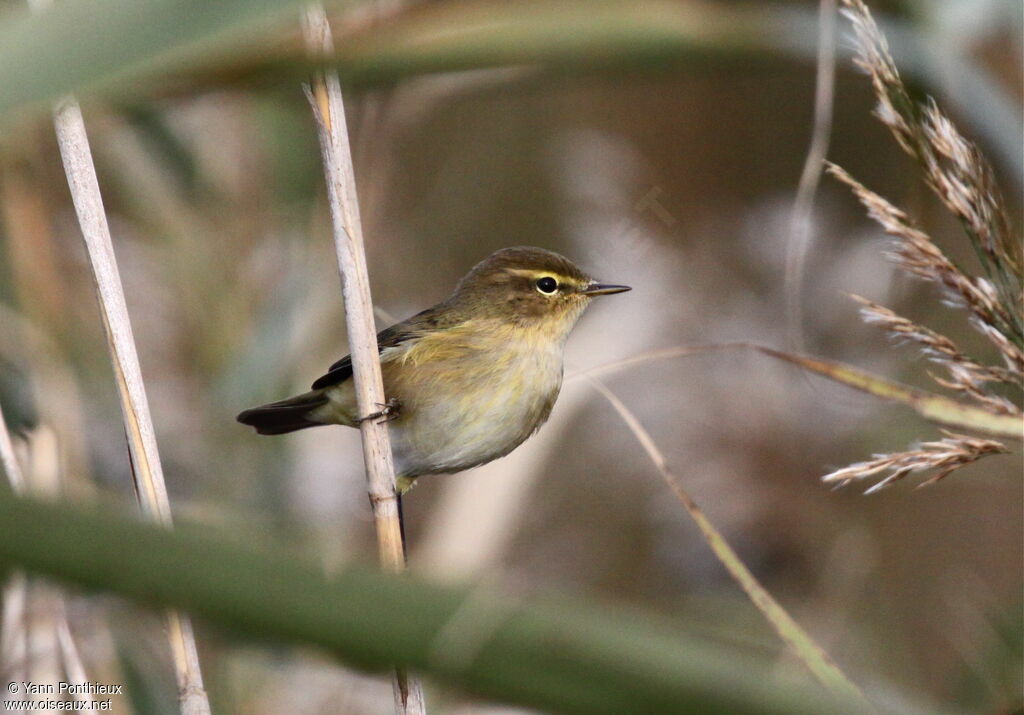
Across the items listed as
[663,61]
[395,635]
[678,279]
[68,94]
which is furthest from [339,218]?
[678,279]

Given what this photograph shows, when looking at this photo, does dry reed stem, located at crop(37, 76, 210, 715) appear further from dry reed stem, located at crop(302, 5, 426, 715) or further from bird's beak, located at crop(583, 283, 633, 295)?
bird's beak, located at crop(583, 283, 633, 295)

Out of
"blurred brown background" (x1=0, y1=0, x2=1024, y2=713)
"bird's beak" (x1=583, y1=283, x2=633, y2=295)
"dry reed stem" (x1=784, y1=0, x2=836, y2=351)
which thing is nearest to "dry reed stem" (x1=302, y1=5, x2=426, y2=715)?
"blurred brown background" (x1=0, y1=0, x2=1024, y2=713)

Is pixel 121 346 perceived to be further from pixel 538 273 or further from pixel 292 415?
pixel 538 273

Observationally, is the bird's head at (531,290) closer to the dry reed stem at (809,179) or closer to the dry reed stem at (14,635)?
the dry reed stem at (809,179)

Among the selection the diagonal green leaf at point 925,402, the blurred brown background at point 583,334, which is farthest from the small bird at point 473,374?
the diagonal green leaf at point 925,402

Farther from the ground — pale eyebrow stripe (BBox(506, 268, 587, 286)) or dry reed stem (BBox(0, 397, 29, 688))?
pale eyebrow stripe (BBox(506, 268, 587, 286))

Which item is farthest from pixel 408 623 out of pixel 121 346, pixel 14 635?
pixel 14 635
